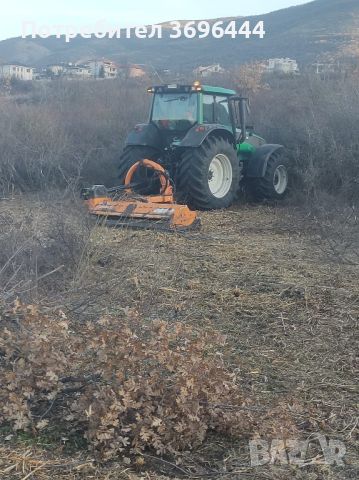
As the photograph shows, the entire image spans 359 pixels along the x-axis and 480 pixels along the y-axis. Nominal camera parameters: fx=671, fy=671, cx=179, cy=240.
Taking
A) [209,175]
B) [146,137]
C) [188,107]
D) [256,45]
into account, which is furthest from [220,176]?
[256,45]

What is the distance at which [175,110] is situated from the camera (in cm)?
Result: 1080

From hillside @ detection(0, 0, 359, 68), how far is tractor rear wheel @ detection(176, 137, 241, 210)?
25775 millimetres

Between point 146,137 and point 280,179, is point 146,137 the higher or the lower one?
the higher one

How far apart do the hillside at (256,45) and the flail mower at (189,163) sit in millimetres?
24811

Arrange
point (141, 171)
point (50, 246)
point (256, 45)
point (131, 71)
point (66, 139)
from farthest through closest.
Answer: point (256, 45) < point (131, 71) < point (66, 139) < point (141, 171) < point (50, 246)

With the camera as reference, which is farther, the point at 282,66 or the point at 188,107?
the point at 282,66

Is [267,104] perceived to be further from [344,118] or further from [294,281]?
[294,281]

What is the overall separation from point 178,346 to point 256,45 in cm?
3948

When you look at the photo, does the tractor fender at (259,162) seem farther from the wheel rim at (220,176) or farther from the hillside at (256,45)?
the hillside at (256,45)

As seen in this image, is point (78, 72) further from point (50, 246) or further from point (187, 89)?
point (50, 246)

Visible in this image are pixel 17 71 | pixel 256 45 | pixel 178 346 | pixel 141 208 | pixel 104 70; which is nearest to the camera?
pixel 178 346

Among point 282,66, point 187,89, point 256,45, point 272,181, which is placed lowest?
point 272,181

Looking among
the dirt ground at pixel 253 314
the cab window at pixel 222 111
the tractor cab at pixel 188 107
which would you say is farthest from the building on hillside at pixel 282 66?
the dirt ground at pixel 253 314

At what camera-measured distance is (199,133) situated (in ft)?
32.8
